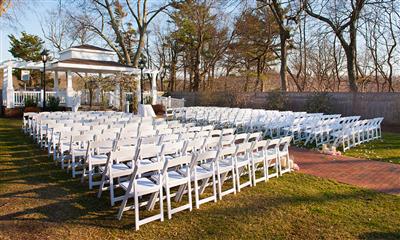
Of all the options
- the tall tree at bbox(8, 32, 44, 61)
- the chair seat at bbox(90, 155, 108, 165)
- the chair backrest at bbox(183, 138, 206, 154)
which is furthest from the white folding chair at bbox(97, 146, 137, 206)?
the tall tree at bbox(8, 32, 44, 61)

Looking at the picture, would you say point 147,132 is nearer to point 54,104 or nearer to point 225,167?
point 225,167

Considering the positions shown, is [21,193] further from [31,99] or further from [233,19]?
[233,19]

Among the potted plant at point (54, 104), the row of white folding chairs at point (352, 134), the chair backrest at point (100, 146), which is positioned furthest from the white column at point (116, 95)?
the chair backrest at point (100, 146)

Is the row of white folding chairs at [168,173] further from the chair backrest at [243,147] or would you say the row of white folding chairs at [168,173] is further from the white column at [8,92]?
the white column at [8,92]

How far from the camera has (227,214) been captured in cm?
468

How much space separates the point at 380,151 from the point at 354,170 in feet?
10.3

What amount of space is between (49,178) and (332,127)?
888cm

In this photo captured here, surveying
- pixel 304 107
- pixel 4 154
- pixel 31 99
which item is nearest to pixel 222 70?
pixel 304 107

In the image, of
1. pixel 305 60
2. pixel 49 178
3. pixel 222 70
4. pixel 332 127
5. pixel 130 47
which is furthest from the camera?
pixel 130 47

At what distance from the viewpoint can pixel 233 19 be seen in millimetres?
33812

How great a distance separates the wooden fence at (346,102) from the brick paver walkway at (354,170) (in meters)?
9.81

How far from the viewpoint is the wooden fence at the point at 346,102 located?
16.8 m

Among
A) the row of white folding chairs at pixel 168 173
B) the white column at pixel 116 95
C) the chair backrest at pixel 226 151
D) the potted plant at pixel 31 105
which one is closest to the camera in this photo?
the row of white folding chairs at pixel 168 173

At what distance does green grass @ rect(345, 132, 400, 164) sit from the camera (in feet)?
29.3
